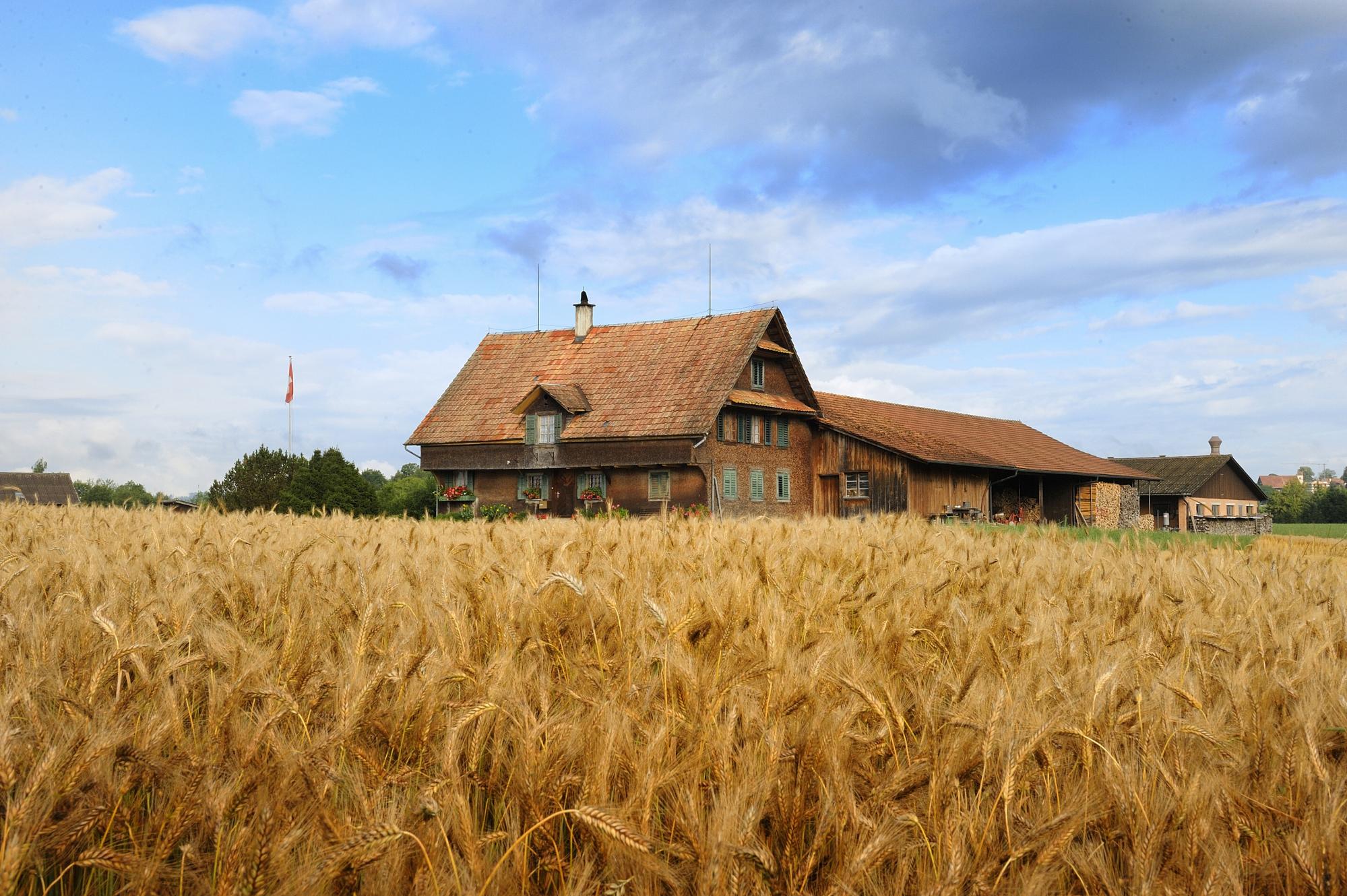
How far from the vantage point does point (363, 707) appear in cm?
223

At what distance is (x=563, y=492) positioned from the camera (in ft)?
119

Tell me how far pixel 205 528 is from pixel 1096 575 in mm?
5410

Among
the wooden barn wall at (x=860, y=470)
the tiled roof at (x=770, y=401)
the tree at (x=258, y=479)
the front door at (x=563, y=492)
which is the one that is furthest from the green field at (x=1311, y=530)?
the tree at (x=258, y=479)

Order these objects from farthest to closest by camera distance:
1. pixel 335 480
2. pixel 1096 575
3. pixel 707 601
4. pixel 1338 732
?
pixel 335 480 → pixel 1096 575 → pixel 707 601 → pixel 1338 732

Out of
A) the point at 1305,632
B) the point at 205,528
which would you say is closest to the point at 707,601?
the point at 1305,632

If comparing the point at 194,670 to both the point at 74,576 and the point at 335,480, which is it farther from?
the point at 335,480

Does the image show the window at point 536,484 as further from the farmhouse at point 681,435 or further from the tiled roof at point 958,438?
the tiled roof at point 958,438

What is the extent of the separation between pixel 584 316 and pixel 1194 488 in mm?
37121

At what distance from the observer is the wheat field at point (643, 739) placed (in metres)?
1.70

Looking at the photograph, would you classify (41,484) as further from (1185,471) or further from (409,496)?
(1185,471)

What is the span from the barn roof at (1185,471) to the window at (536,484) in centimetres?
3616

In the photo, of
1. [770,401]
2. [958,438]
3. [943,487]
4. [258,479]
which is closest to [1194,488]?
[958,438]

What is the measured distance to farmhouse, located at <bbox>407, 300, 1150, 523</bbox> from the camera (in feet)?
113

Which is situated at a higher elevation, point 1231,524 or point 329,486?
point 329,486
